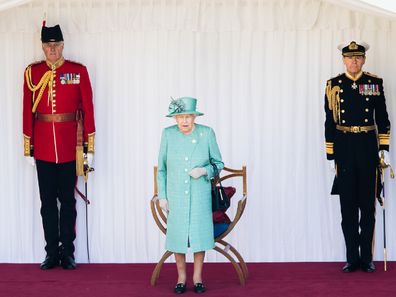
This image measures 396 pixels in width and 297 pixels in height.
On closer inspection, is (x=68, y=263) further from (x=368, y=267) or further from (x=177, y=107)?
(x=368, y=267)

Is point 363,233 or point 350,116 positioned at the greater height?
point 350,116

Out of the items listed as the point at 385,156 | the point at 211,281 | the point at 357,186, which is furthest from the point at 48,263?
the point at 385,156

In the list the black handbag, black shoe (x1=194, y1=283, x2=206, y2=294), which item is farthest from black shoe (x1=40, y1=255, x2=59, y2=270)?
the black handbag

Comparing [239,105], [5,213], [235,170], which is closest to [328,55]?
[239,105]

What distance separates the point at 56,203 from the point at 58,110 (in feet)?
2.46

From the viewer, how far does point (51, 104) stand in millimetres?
7590

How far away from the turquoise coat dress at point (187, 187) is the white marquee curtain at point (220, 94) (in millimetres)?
1092

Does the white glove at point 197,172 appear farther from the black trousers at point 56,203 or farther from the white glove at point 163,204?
the black trousers at point 56,203

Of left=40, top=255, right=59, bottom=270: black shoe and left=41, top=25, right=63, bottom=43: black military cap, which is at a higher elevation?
left=41, top=25, right=63, bottom=43: black military cap

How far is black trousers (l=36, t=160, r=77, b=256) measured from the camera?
7609 mm

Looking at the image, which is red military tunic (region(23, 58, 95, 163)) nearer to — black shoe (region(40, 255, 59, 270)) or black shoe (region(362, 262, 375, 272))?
black shoe (region(40, 255, 59, 270))

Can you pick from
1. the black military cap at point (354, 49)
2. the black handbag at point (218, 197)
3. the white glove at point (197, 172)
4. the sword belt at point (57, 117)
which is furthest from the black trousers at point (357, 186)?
the sword belt at point (57, 117)

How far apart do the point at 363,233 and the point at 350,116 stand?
90cm

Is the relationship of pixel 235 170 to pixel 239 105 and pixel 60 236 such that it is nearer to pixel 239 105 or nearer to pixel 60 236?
pixel 239 105
